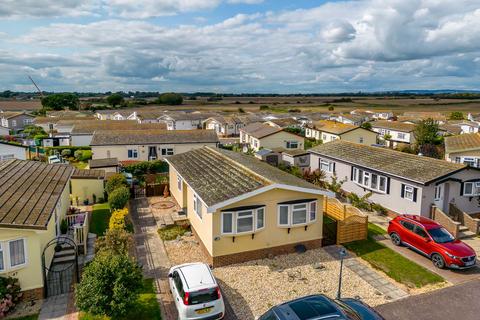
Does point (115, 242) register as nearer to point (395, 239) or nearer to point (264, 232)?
point (264, 232)

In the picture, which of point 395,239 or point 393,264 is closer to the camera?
point 393,264

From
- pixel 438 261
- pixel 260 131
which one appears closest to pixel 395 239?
pixel 438 261

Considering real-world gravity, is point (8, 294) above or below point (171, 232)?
above

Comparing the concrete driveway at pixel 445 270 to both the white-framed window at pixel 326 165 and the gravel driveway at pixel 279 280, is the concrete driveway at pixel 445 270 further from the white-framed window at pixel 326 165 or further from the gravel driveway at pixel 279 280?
the white-framed window at pixel 326 165

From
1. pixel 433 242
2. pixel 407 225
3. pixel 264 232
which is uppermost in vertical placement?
pixel 264 232

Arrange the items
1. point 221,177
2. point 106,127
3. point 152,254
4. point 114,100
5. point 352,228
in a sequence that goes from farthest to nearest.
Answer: point 114,100, point 106,127, point 352,228, point 221,177, point 152,254

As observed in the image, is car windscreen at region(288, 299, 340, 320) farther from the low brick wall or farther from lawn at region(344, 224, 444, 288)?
lawn at region(344, 224, 444, 288)

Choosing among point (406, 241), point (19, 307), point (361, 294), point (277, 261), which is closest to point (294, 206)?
point (277, 261)

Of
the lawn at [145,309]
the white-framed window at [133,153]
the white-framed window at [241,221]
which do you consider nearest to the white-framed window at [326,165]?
the white-framed window at [241,221]

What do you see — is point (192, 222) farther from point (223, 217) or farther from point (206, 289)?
point (206, 289)
